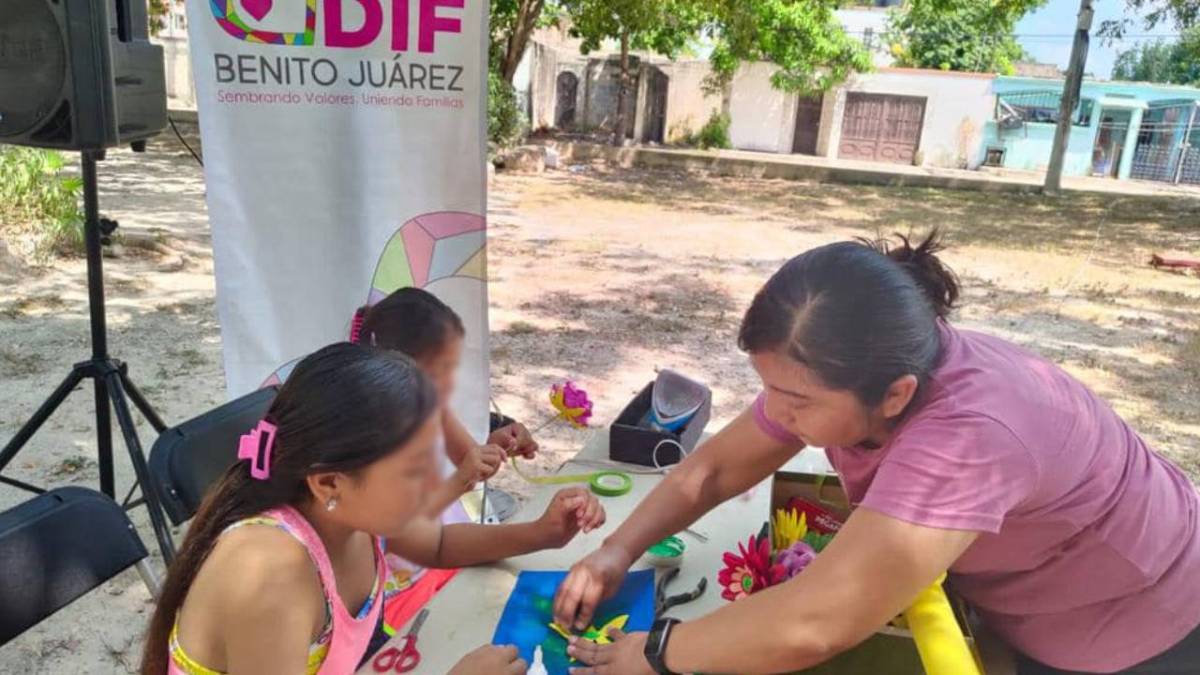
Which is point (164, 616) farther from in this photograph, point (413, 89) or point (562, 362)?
point (562, 362)

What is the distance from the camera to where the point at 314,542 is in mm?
1128

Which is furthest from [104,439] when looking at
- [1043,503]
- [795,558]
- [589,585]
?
[1043,503]

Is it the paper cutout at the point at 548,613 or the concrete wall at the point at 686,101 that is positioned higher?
the concrete wall at the point at 686,101

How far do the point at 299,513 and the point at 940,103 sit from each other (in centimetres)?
2249

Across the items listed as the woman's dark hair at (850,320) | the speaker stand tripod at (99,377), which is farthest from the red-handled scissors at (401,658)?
the speaker stand tripod at (99,377)

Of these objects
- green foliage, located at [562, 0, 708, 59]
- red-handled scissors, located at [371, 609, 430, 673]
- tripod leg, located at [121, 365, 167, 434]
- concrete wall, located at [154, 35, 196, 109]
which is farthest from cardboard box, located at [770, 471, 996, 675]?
concrete wall, located at [154, 35, 196, 109]

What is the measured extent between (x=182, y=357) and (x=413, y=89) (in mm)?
2766

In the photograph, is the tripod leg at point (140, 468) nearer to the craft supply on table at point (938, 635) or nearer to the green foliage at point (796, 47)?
the craft supply on table at point (938, 635)

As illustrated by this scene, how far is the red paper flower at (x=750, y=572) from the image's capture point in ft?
4.13

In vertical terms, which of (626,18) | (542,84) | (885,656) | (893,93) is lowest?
(885,656)

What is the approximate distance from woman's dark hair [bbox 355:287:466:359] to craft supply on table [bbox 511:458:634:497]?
354mm

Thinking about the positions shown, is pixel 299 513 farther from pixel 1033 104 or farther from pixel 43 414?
pixel 1033 104

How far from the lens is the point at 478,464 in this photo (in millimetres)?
1720

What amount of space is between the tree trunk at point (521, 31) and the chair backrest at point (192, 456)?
35.4ft
